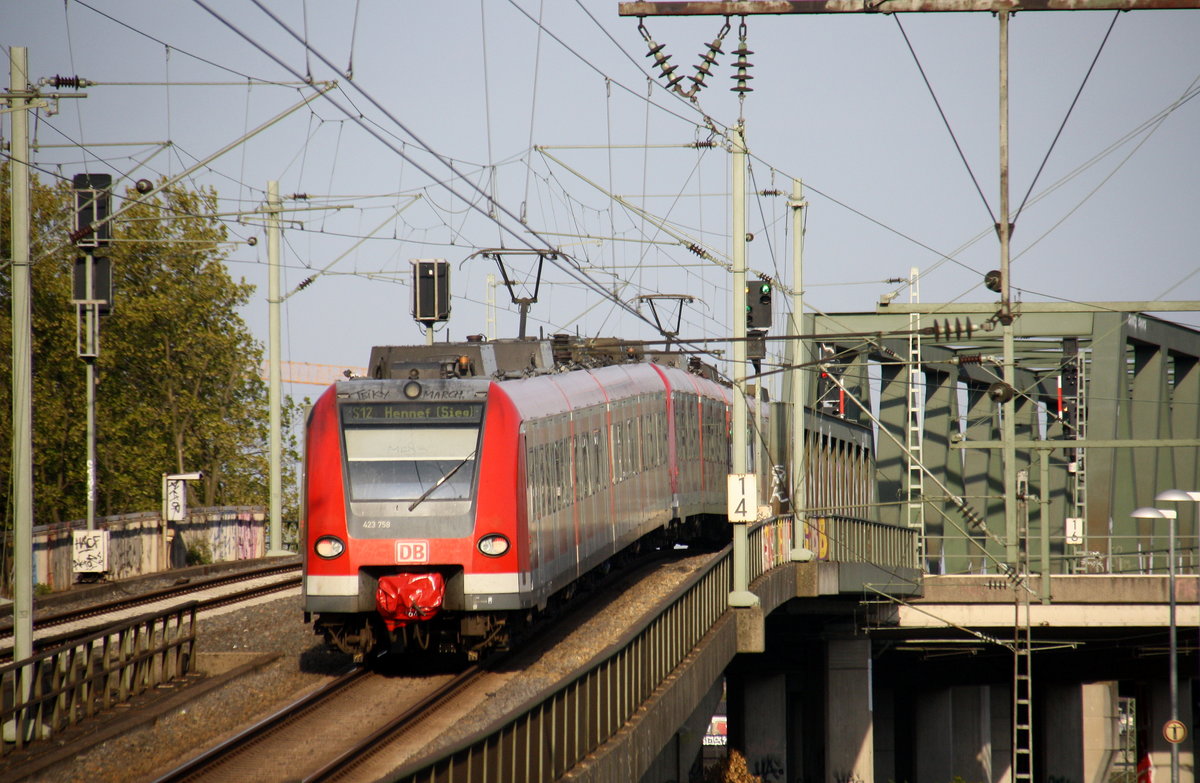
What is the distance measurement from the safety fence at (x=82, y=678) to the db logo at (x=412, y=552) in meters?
2.81

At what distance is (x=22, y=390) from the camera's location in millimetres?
14969

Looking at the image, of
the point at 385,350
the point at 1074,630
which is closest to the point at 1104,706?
the point at 1074,630

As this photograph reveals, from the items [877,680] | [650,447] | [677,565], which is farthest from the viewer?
[877,680]

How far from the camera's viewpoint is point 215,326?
158 feet

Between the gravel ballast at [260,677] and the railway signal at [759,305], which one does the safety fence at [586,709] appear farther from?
the railway signal at [759,305]

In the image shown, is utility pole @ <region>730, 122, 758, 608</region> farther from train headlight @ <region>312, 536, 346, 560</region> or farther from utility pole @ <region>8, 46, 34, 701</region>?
utility pole @ <region>8, 46, 34, 701</region>

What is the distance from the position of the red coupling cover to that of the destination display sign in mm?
1621

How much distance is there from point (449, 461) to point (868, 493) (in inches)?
2050

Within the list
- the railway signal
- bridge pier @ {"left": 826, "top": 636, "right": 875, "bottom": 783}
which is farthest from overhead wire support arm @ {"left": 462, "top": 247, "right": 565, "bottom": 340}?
bridge pier @ {"left": 826, "top": 636, "right": 875, "bottom": 783}

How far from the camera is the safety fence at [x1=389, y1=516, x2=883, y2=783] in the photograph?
30.5 feet

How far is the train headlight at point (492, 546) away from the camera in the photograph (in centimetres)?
1566

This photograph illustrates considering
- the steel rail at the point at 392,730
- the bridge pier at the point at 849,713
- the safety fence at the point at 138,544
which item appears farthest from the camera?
the bridge pier at the point at 849,713

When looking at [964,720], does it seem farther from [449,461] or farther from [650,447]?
[449,461]

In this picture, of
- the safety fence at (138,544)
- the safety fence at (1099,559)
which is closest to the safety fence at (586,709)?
the safety fence at (138,544)
